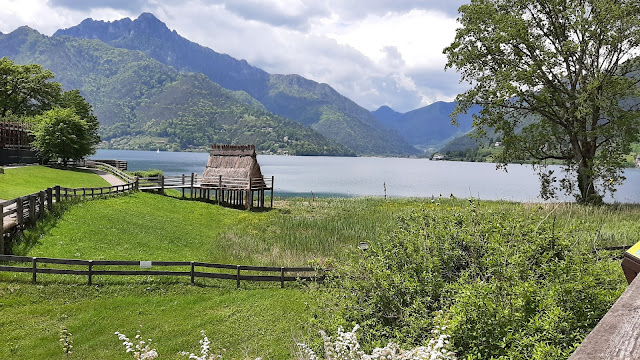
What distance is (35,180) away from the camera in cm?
3136

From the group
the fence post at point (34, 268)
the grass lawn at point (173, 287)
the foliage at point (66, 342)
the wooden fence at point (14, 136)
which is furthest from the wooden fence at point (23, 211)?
the wooden fence at point (14, 136)

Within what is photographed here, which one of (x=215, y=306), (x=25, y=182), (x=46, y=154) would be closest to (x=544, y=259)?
(x=215, y=306)

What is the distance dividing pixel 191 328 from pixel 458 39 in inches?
984

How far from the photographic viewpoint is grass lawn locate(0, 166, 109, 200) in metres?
25.1

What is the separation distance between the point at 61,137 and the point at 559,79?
45300 mm

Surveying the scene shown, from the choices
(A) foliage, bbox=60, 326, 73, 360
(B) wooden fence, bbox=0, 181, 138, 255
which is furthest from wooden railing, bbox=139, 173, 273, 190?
(A) foliage, bbox=60, 326, 73, 360

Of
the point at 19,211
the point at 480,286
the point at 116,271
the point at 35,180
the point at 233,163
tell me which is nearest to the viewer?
the point at 480,286

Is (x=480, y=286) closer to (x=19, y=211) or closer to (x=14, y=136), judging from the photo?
(x=19, y=211)

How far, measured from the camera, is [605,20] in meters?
23.2

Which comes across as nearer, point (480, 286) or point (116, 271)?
point (480, 286)

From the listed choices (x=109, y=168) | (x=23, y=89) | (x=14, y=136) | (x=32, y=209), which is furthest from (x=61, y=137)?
(x=32, y=209)

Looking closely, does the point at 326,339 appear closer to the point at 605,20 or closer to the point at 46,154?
the point at 605,20

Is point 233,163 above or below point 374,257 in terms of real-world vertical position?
above

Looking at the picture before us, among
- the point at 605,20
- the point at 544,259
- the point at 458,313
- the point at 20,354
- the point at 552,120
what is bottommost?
the point at 20,354
